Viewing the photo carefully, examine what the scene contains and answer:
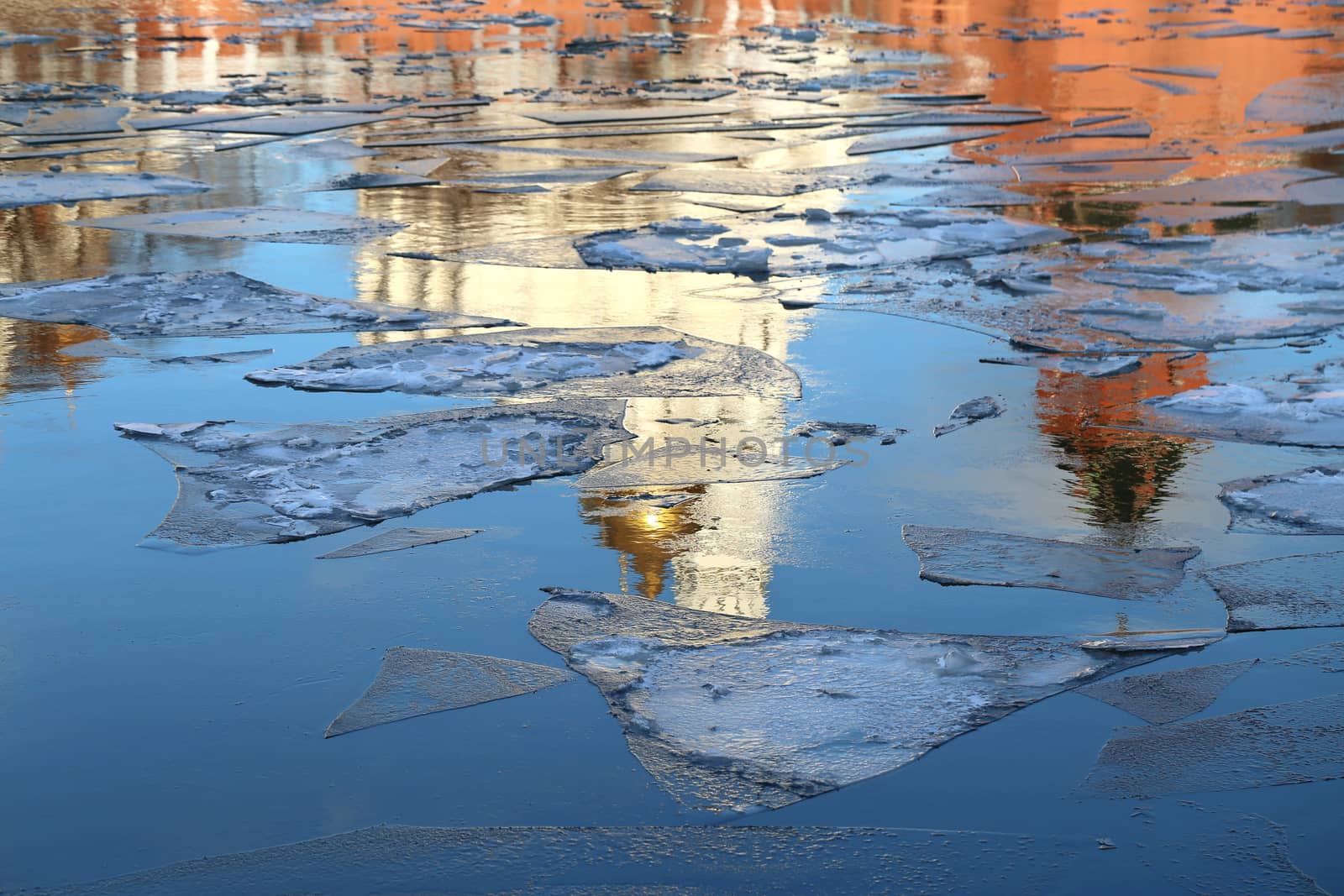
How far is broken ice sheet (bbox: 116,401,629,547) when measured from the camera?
4.61 meters

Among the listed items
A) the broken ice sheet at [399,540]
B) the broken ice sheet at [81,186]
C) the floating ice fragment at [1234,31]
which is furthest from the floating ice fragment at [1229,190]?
the floating ice fragment at [1234,31]

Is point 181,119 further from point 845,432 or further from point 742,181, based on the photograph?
point 845,432

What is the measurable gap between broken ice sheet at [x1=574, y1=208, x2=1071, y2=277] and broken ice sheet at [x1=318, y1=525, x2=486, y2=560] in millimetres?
3804

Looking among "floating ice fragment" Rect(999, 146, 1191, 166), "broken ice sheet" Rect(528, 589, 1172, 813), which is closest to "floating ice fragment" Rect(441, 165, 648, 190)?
"floating ice fragment" Rect(999, 146, 1191, 166)

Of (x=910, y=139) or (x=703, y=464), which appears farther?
Result: (x=910, y=139)

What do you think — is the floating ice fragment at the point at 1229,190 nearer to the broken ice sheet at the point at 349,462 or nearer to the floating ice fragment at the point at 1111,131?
the floating ice fragment at the point at 1111,131

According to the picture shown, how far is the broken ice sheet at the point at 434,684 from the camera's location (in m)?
3.44

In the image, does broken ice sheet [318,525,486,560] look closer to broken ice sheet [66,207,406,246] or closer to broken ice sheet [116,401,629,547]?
broken ice sheet [116,401,629,547]

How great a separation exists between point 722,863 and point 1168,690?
4.24 ft

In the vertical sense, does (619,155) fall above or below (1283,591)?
above

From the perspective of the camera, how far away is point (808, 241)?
8734 mm

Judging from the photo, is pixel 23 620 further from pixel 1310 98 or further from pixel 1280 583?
pixel 1310 98

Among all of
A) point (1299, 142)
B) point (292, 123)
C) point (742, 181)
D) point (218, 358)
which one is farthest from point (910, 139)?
point (218, 358)

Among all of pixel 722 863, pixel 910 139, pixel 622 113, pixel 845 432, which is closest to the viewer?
pixel 722 863
